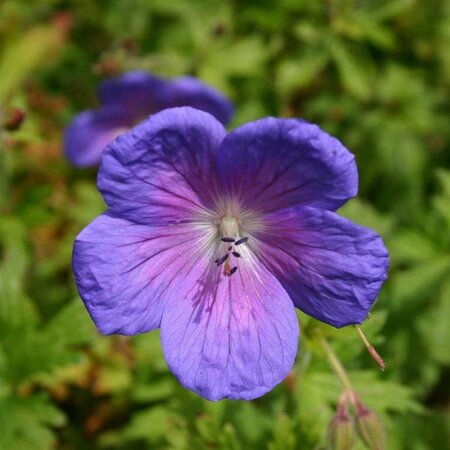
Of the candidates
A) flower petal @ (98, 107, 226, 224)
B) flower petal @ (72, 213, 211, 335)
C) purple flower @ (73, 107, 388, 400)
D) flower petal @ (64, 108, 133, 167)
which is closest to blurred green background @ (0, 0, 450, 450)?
flower petal @ (64, 108, 133, 167)

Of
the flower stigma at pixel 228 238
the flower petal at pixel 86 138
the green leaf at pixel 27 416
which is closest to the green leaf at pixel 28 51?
the flower petal at pixel 86 138

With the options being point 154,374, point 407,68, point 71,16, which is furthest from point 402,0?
point 154,374

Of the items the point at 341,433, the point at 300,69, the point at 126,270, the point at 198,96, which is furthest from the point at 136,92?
the point at 341,433

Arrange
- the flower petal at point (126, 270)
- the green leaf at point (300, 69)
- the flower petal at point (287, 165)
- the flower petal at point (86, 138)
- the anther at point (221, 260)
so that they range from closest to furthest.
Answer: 1. the flower petal at point (287, 165)
2. the flower petal at point (126, 270)
3. the anther at point (221, 260)
4. the flower petal at point (86, 138)
5. the green leaf at point (300, 69)

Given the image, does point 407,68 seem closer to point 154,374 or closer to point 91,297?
point 154,374

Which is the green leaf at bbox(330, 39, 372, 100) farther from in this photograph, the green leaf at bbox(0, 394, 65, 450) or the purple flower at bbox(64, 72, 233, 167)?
the green leaf at bbox(0, 394, 65, 450)

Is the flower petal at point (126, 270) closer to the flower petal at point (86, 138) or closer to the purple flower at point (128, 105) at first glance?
the purple flower at point (128, 105)

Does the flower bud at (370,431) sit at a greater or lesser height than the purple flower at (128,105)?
lesser
